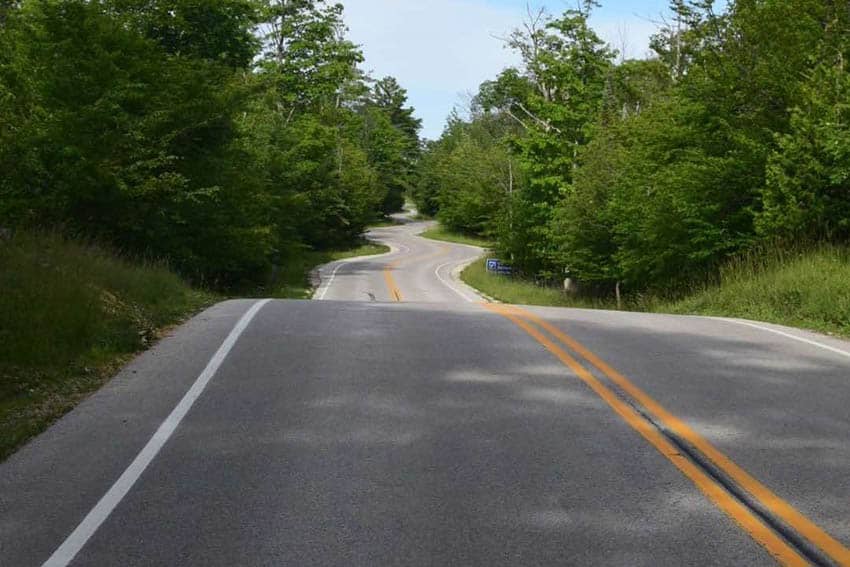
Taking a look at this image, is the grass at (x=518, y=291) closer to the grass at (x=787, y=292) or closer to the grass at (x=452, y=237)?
the grass at (x=787, y=292)

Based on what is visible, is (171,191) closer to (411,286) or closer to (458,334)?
(458,334)

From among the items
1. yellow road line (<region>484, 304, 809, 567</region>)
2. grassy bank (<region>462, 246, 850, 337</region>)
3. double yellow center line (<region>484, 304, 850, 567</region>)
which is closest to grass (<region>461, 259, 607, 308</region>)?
grassy bank (<region>462, 246, 850, 337</region>)

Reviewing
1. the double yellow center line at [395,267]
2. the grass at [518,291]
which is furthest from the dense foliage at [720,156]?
the double yellow center line at [395,267]

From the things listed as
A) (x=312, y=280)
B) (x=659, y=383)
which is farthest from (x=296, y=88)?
(x=659, y=383)

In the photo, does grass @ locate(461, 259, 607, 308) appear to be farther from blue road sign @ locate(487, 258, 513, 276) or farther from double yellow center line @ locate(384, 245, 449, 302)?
double yellow center line @ locate(384, 245, 449, 302)

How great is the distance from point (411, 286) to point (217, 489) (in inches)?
1612

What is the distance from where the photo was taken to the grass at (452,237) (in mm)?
Answer: 90088

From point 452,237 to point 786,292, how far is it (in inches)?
3113

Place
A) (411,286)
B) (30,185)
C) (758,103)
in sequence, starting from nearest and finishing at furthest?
1. (30,185)
2. (758,103)
3. (411,286)

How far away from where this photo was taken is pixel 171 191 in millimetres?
20031

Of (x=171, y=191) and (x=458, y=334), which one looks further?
(x=171, y=191)

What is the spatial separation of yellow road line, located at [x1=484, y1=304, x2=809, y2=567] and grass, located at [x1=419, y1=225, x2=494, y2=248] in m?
77.3


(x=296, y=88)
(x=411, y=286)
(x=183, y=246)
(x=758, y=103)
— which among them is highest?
(x=296, y=88)

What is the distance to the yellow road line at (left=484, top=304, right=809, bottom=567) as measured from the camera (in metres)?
4.20
